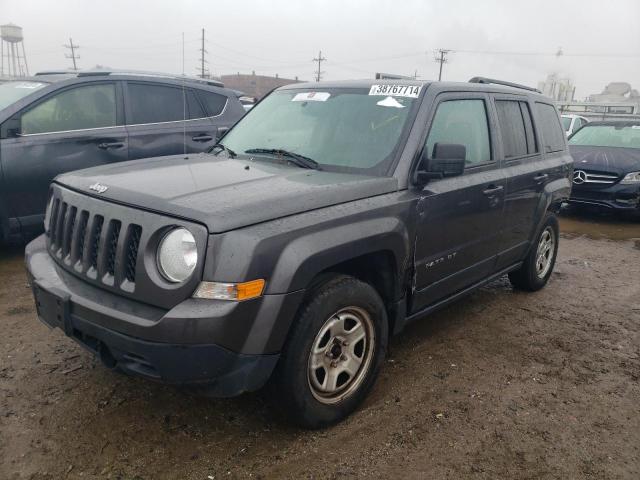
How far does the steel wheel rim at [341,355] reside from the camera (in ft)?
8.60

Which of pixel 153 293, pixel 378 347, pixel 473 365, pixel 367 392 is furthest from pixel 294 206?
pixel 473 365

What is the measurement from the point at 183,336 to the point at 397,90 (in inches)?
84.1

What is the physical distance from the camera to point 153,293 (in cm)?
222

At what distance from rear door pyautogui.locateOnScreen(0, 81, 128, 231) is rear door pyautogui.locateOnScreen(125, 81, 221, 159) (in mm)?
140

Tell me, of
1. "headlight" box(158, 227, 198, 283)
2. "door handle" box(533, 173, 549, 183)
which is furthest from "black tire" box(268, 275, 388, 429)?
"door handle" box(533, 173, 549, 183)

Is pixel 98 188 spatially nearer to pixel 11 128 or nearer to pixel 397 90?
pixel 397 90

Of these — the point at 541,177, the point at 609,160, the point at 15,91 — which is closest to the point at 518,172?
the point at 541,177

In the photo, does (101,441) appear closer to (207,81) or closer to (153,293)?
(153,293)

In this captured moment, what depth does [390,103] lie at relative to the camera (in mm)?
3320

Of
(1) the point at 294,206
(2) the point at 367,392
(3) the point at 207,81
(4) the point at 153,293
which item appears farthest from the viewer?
(3) the point at 207,81

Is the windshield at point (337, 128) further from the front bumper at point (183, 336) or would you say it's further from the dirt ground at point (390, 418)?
the dirt ground at point (390, 418)

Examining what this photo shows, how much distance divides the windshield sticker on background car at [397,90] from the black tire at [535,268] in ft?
6.95

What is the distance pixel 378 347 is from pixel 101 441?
1510 millimetres

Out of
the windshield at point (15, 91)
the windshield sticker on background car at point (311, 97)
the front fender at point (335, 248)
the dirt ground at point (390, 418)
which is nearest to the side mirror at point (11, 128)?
the windshield at point (15, 91)
